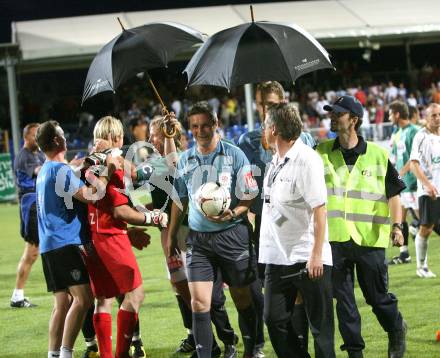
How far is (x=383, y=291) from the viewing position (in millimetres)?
6371

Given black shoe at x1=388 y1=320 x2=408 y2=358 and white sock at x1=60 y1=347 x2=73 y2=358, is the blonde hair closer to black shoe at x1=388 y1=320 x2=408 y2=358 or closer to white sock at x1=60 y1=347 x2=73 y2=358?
white sock at x1=60 y1=347 x2=73 y2=358

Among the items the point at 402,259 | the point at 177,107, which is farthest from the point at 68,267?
the point at 177,107

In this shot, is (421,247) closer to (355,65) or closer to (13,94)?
(13,94)

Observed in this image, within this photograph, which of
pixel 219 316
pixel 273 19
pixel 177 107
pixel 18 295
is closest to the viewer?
pixel 219 316

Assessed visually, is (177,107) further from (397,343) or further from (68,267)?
(397,343)

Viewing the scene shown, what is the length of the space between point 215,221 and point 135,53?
1923 millimetres

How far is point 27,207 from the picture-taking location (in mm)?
10289

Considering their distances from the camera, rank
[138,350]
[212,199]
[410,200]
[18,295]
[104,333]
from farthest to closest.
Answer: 1. [410,200]
2. [18,295]
3. [138,350]
4. [104,333]
5. [212,199]

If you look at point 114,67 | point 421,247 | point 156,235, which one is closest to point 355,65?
point 156,235

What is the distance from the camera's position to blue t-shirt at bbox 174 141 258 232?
21.3 ft

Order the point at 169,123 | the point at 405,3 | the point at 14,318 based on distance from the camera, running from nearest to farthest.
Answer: the point at 169,123 < the point at 14,318 < the point at 405,3

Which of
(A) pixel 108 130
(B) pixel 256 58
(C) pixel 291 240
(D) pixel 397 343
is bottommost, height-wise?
(D) pixel 397 343

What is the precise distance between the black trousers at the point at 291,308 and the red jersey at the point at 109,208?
4.61 feet

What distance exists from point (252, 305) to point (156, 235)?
10.7 meters
